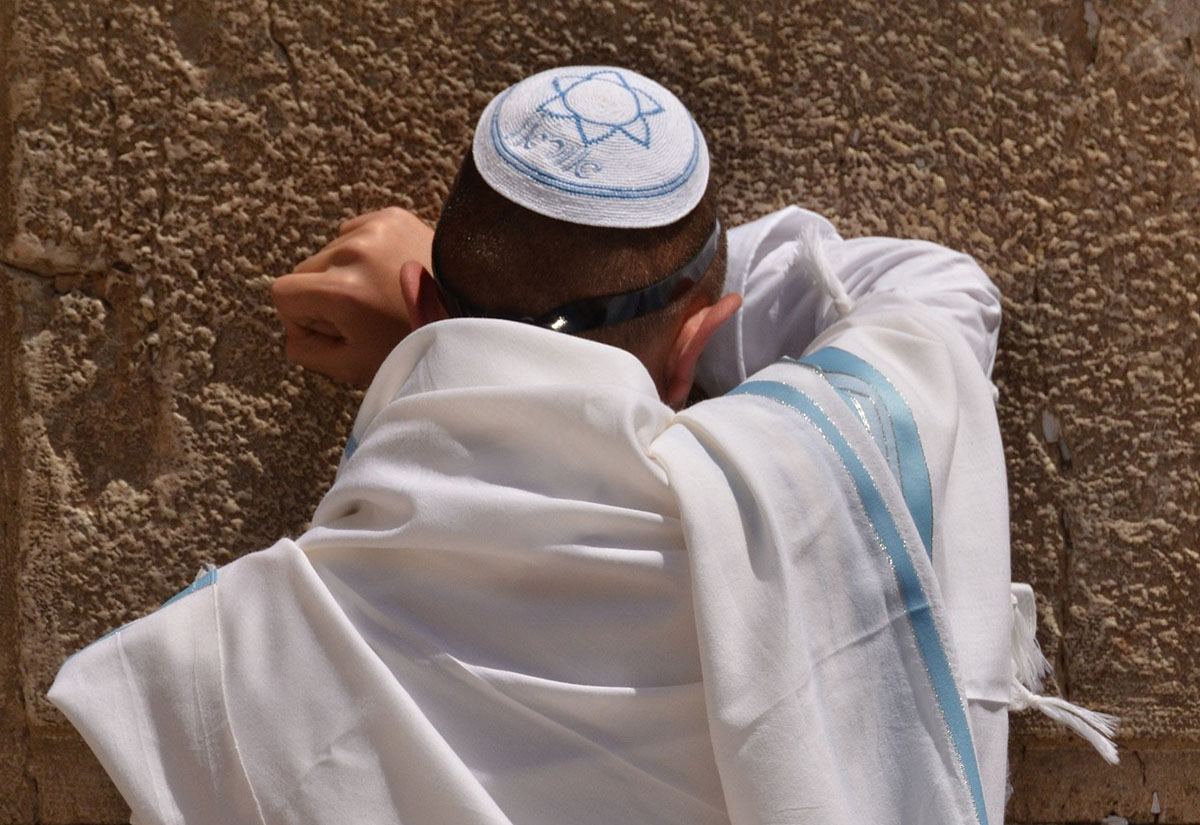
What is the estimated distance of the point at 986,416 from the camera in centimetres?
122

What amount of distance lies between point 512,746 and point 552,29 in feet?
3.01

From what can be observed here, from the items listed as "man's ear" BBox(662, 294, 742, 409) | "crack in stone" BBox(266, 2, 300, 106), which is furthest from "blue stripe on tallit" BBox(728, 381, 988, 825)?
"crack in stone" BBox(266, 2, 300, 106)

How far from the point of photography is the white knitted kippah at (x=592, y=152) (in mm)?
1084

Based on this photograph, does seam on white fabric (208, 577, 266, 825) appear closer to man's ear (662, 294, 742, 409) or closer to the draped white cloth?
the draped white cloth

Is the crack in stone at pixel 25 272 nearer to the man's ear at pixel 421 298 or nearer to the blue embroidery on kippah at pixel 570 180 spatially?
the man's ear at pixel 421 298

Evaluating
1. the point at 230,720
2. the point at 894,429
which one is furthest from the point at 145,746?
the point at 894,429

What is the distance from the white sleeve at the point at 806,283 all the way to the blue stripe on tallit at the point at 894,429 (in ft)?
0.75

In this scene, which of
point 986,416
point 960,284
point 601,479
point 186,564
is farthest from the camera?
point 186,564

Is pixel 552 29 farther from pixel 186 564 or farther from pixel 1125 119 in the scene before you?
pixel 186 564

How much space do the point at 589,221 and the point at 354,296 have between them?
15.3 inches

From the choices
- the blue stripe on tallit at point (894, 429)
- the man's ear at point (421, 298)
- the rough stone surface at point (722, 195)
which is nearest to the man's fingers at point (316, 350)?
the rough stone surface at point (722, 195)

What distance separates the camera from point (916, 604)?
1049 mm

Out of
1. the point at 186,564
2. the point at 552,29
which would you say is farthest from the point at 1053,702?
the point at 186,564

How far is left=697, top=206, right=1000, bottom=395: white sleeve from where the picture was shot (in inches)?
52.8
